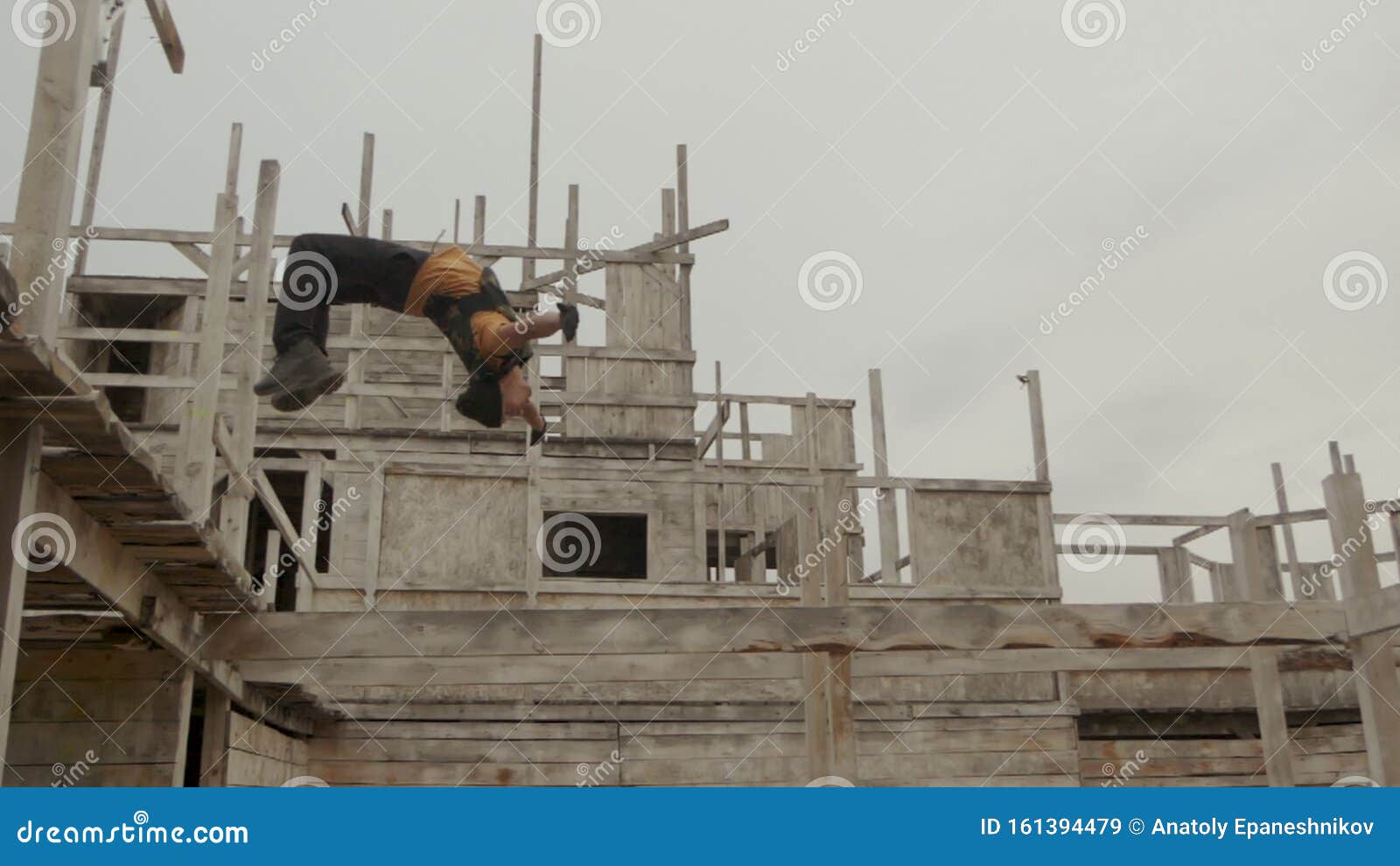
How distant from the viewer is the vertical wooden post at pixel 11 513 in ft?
17.1

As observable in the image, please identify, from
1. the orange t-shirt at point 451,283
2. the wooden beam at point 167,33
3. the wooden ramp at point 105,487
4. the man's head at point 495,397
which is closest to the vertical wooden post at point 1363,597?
the man's head at point 495,397

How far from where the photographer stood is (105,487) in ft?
19.4

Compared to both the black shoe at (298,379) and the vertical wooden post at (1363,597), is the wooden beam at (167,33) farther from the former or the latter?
the vertical wooden post at (1363,597)

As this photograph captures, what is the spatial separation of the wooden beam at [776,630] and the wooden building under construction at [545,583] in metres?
0.02

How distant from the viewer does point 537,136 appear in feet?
77.8

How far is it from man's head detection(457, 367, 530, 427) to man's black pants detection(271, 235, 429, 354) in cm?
95

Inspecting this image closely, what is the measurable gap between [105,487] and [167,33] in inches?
108

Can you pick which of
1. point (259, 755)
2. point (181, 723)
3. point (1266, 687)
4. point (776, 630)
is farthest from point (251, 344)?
point (1266, 687)

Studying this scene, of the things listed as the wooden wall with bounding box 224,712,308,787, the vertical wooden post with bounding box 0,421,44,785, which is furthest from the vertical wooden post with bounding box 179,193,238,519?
the wooden wall with bounding box 224,712,308,787

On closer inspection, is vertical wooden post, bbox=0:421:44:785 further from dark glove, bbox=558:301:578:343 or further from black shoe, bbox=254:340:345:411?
dark glove, bbox=558:301:578:343

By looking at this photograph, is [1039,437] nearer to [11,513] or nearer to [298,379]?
[298,379]

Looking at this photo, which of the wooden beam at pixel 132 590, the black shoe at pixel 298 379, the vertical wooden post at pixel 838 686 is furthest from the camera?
the black shoe at pixel 298 379

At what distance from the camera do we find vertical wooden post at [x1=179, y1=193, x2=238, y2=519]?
23.8 feet

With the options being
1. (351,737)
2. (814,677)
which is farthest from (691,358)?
(814,677)
